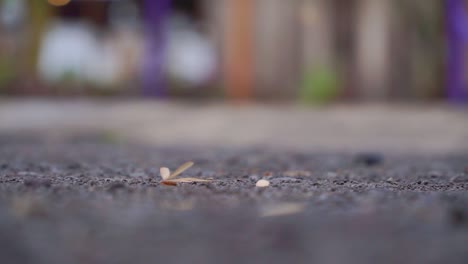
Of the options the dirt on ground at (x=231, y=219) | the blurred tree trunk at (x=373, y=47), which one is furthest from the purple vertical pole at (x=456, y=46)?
the dirt on ground at (x=231, y=219)

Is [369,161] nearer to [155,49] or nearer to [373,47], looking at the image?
[373,47]

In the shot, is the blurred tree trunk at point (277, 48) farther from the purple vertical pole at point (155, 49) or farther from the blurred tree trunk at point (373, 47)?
the purple vertical pole at point (155, 49)

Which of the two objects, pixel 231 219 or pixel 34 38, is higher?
pixel 34 38

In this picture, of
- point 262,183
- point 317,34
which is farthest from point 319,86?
point 262,183

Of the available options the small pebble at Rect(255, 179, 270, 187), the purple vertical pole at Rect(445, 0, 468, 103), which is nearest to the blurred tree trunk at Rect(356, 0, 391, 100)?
the purple vertical pole at Rect(445, 0, 468, 103)

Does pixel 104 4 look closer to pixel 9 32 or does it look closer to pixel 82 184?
pixel 9 32

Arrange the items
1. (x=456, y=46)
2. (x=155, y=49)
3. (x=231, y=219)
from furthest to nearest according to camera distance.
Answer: (x=155, y=49) → (x=456, y=46) → (x=231, y=219)

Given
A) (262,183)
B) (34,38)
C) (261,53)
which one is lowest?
(262,183)
